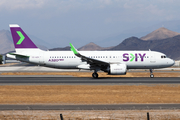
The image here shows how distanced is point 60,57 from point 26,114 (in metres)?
26.7

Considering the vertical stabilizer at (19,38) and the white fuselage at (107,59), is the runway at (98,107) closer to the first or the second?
the white fuselage at (107,59)

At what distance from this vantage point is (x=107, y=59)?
1618 inches

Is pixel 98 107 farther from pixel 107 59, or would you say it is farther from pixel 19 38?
pixel 19 38

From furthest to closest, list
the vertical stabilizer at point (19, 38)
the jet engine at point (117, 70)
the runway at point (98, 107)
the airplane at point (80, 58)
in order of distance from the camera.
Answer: the vertical stabilizer at point (19, 38), the airplane at point (80, 58), the jet engine at point (117, 70), the runway at point (98, 107)

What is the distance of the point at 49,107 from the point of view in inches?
688

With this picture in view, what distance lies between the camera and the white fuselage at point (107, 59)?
40.7 meters

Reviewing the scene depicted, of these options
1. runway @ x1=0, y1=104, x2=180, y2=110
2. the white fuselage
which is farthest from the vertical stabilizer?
runway @ x1=0, y1=104, x2=180, y2=110

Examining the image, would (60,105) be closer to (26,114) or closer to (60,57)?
(26,114)

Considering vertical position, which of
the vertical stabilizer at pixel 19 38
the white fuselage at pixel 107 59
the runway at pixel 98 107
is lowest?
the runway at pixel 98 107

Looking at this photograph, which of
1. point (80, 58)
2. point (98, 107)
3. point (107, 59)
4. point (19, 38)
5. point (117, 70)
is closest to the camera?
point (98, 107)

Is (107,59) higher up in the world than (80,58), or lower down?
lower down

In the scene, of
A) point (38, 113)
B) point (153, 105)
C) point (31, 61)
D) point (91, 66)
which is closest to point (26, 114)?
point (38, 113)

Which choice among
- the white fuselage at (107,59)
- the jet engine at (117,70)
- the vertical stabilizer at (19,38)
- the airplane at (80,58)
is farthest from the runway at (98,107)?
the vertical stabilizer at (19,38)

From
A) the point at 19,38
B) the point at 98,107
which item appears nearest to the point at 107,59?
the point at 19,38
